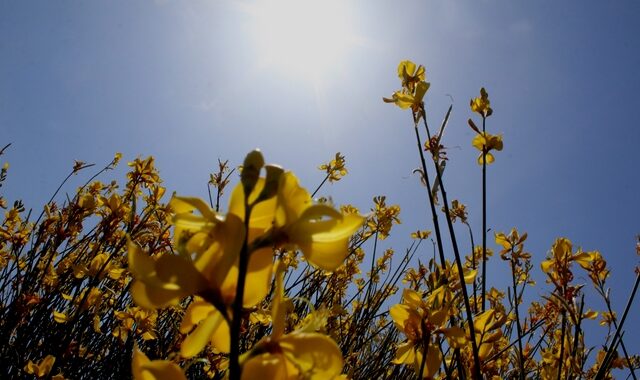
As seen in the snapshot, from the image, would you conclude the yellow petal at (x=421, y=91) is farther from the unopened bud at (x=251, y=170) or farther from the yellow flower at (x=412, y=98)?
the unopened bud at (x=251, y=170)

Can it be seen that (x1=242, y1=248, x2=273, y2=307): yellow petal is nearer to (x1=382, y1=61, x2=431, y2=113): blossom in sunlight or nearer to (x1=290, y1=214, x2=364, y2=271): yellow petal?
(x1=290, y1=214, x2=364, y2=271): yellow petal

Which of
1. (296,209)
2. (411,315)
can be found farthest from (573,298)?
(296,209)

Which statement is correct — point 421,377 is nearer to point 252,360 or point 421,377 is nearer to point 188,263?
point 252,360

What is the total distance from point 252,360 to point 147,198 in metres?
3.18

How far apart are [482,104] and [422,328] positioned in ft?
5.19

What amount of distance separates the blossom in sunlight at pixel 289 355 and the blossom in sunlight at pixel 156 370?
0.35 ft

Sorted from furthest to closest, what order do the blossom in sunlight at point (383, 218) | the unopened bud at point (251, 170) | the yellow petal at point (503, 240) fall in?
the blossom in sunlight at point (383, 218) < the yellow petal at point (503, 240) < the unopened bud at point (251, 170)

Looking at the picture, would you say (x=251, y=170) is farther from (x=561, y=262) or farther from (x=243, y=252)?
(x=561, y=262)

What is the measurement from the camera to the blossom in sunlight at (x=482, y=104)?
237 cm

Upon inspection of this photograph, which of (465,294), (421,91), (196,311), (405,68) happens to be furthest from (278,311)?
(405,68)

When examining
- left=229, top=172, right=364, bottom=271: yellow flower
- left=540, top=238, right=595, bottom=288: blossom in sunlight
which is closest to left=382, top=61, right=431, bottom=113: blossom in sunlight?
left=540, top=238, right=595, bottom=288: blossom in sunlight

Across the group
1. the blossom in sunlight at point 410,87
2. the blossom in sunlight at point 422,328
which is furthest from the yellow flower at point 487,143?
the blossom in sunlight at point 422,328

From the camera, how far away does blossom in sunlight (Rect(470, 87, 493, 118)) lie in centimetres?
237

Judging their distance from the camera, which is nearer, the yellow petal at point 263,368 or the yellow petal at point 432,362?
the yellow petal at point 263,368
